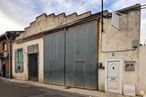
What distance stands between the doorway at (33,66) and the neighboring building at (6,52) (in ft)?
20.7

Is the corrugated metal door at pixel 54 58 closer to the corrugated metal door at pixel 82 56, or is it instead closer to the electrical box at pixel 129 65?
the corrugated metal door at pixel 82 56

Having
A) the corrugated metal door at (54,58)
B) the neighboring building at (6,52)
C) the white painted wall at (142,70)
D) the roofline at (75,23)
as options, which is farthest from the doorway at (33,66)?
the white painted wall at (142,70)

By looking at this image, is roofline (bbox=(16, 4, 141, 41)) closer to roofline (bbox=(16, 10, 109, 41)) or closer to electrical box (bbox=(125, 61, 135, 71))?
roofline (bbox=(16, 10, 109, 41))

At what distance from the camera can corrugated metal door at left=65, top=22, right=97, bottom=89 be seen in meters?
18.7

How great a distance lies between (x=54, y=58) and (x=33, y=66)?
17.6ft

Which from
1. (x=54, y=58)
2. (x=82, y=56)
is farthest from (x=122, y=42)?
(x=54, y=58)

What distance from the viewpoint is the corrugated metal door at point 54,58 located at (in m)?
22.8

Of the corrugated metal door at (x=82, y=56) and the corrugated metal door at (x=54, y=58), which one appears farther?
the corrugated metal door at (x=54, y=58)

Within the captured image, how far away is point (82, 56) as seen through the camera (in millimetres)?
19891

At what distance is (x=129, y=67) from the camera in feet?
51.4

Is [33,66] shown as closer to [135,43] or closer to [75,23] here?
[75,23]

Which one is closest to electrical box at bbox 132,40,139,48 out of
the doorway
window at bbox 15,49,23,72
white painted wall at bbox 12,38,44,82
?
white painted wall at bbox 12,38,44,82

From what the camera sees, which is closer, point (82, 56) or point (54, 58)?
point (82, 56)

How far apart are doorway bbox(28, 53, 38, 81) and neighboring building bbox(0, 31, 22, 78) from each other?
6304 mm
